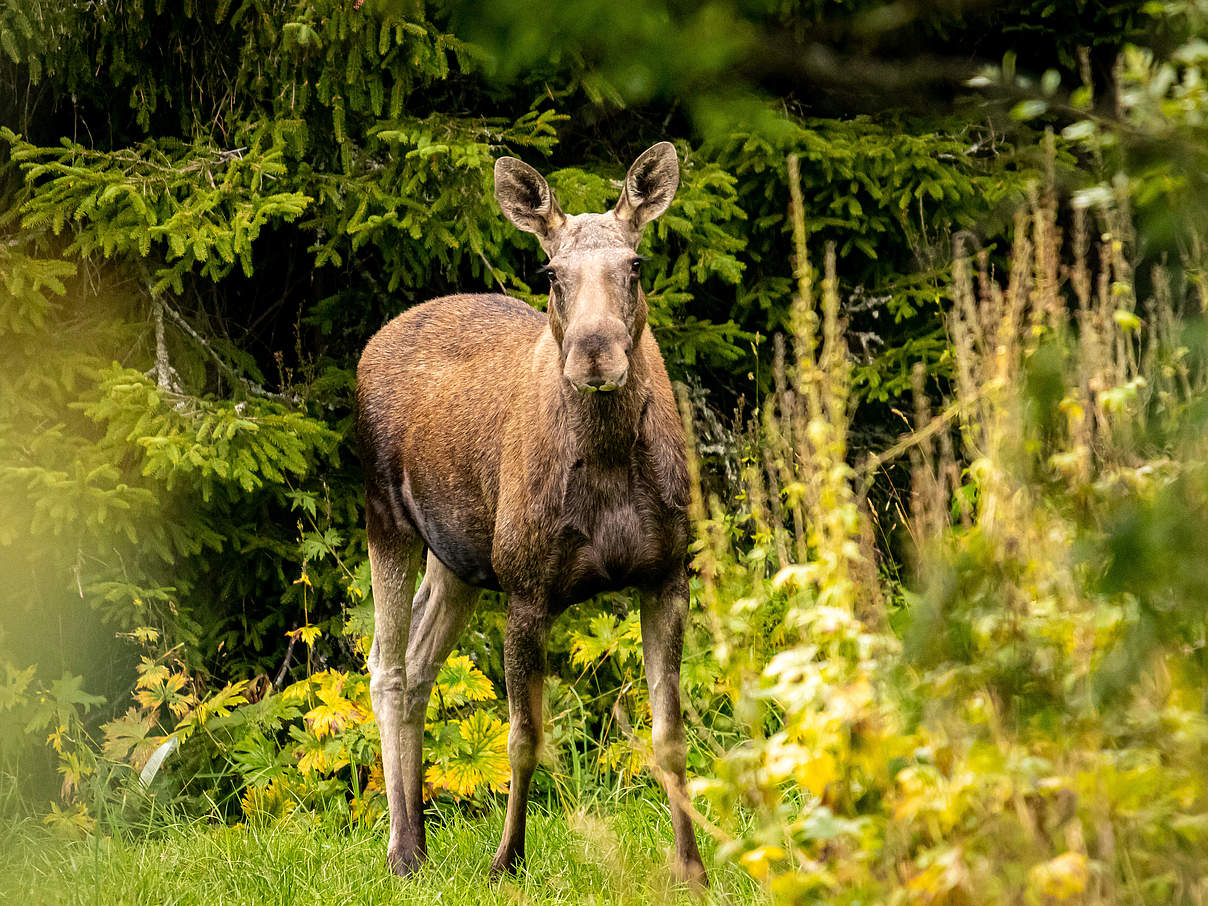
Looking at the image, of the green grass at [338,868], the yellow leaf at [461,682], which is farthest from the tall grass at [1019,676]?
the yellow leaf at [461,682]

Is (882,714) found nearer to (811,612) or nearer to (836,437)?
(811,612)

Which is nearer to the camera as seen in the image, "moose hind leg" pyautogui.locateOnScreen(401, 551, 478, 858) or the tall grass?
the tall grass

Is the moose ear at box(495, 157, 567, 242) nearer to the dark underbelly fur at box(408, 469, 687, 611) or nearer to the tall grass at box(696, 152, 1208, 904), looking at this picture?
the dark underbelly fur at box(408, 469, 687, 611)

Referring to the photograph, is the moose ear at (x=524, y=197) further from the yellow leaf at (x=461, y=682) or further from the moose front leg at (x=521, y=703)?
the yellow leaf at (x=461, y=682)

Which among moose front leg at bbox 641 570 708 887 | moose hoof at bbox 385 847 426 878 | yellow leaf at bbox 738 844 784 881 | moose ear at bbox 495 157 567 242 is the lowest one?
moose hoof at bbox 385 847 426 878

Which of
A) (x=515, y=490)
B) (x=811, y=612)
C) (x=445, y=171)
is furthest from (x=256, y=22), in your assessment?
(x=811, y=612)

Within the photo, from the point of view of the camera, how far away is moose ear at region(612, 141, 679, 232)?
494cm

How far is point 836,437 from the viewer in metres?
3.19

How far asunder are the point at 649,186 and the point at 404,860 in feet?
9.81

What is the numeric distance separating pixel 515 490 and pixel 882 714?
7.87 ft

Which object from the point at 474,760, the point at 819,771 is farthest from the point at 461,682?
the point at 819,771

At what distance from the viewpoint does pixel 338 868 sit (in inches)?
200

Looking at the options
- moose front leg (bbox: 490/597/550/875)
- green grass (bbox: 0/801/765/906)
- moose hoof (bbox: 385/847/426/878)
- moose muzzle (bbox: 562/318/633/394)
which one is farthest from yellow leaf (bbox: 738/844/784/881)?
moose hoof (bbox: 385/847/426/878)

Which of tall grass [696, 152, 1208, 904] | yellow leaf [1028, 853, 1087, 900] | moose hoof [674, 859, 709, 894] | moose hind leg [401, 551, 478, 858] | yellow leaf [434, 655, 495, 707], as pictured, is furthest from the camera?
yellow leaf [434, 655, 495, 707]
